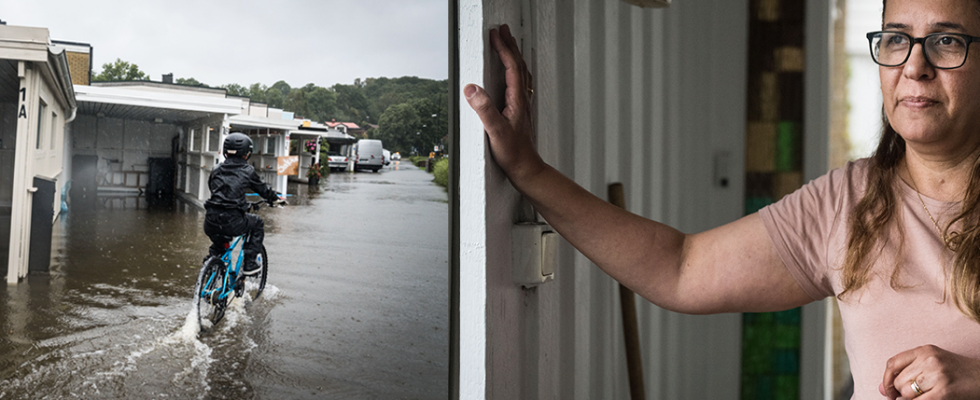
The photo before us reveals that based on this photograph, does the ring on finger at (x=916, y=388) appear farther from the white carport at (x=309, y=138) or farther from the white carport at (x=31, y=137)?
the white carport at (x=309, y=138)

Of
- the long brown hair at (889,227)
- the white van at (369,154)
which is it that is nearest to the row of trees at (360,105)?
the white van at (369,154)

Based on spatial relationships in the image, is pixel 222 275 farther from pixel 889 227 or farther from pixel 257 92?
pixel 257 92

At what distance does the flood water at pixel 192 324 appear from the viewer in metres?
6.76

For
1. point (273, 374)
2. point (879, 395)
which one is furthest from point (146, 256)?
point (879, 395)

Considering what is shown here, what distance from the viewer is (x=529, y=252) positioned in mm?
879

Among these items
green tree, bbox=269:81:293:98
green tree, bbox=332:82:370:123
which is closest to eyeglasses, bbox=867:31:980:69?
green tree, bbox=332:82:370:123

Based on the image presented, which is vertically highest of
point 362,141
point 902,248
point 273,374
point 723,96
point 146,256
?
point 362,141

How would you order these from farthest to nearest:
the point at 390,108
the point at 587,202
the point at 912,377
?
the point at 390,108, the point at 587,202, the point at 912,377

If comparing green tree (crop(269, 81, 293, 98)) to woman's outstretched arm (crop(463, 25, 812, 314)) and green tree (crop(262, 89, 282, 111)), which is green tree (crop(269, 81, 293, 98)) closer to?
green tree (crop(262, 89, 282, 111))

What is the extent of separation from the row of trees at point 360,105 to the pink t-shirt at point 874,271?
30.7 ft

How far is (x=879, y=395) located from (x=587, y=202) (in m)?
0.39

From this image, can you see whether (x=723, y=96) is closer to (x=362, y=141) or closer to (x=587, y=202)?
(x=587, y=202)

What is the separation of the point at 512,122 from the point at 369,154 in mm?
16117

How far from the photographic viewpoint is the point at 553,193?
792mm
